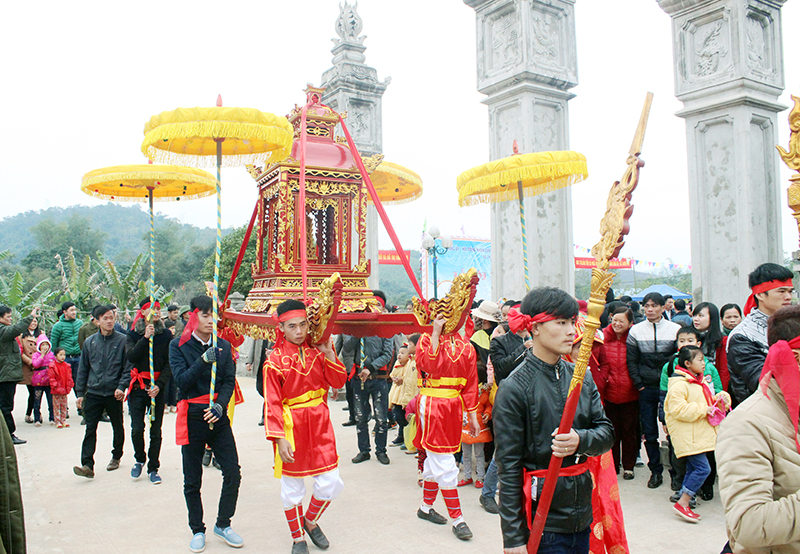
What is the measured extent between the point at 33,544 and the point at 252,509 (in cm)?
168

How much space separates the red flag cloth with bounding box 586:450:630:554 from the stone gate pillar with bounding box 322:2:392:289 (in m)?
8.32

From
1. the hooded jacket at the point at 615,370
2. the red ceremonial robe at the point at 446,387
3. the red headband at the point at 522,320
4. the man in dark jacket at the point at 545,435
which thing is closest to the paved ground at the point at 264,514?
the red ceremonial robe at the point at 446,387

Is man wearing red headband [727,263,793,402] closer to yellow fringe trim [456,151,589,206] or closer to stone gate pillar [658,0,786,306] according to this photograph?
yellow fringe trim [456,151,589,206]

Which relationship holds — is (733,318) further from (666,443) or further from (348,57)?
(348,57)

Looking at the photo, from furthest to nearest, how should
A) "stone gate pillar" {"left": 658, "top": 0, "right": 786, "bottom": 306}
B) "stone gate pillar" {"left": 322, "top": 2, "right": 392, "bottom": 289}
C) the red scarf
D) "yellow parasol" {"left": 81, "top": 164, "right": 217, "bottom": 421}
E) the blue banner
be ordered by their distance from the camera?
the blue banner, "stone gate pillar" {"left": 322, "top": 2, "right": 392, "bottom": 289}, "stone gate pillar" {"left": 658, "top": 0, "right": 786, "bottom": 306}, "yellow parasol" {"left": 81, "top": 164, "right": 217, "bottom": 421}, the red scarf

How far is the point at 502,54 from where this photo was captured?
7727 mm

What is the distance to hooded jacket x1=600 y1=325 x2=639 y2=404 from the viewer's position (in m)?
5.64

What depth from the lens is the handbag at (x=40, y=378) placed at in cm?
915

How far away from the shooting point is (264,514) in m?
5.06

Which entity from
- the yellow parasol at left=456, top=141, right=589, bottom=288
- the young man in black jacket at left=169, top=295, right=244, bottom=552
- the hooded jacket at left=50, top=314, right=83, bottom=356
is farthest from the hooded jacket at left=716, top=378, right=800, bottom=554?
the hooded jacket at left=50, top=314, right=83, bottom=356

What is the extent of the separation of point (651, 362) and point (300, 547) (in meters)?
3.65

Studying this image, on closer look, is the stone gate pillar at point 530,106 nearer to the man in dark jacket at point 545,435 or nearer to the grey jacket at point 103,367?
the grey jacket at point 103,367

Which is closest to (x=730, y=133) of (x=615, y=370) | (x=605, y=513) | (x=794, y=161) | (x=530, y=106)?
(x=530, y=106)

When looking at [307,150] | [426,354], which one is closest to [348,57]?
[307,150]
